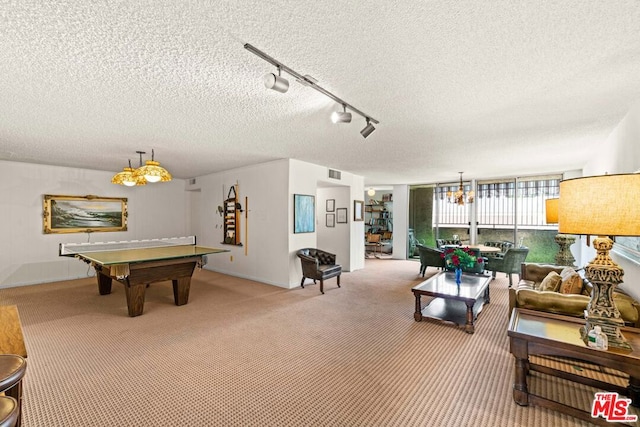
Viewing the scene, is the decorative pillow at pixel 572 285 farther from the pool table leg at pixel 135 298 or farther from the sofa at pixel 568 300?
the pool table leg at pixel 135 298

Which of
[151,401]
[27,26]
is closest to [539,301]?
[151,401]

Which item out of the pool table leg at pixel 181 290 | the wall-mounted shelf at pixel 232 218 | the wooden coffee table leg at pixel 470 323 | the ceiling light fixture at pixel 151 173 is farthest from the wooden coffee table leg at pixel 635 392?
the wall-mounted shelf at pixel 232 218

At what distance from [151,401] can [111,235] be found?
6.03 m

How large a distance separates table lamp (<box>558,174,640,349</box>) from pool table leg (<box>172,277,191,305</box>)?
15.1 feet

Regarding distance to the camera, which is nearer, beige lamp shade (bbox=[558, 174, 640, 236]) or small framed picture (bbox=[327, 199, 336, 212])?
beige lamp shade (bbox=[558, 174, 640, 236])

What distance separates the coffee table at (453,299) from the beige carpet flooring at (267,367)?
6.7 inches

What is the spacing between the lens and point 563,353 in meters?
1.89

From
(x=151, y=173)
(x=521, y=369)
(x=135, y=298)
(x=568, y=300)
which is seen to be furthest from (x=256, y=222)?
(x=568, y=300)

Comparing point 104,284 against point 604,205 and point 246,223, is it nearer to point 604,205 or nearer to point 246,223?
point 246,223

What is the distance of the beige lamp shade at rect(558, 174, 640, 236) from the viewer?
4.96 feet

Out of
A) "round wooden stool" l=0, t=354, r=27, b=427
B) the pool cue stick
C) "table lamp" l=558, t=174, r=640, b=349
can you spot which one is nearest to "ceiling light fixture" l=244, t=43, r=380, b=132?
"table lamp" l=558, t=174, r=640, b=349

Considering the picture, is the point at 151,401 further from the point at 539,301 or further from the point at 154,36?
the point at 539,301

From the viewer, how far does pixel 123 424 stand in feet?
6.05

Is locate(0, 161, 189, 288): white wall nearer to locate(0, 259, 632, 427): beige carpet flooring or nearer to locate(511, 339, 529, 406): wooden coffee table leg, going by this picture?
locate(0, 259, 632, 427): beige carpet flooring
